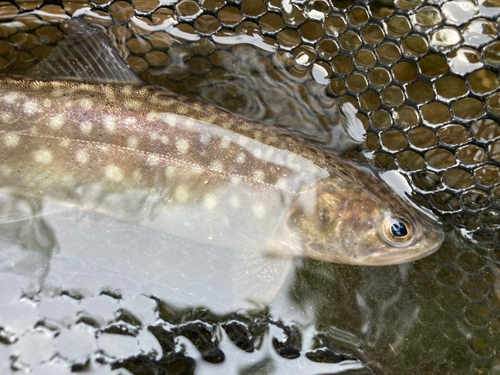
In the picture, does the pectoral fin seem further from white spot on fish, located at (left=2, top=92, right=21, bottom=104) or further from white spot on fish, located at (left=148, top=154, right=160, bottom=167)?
white spot on fish, located at (left=2, top=92, right=21, bottom=104)

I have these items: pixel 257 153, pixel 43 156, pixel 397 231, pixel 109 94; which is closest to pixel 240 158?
pixel 257 153

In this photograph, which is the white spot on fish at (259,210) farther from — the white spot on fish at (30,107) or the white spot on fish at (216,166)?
the white spot on fish at (30,107)

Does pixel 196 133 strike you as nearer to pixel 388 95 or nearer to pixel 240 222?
pixel 240 222

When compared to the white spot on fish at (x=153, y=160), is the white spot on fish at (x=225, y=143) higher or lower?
higher

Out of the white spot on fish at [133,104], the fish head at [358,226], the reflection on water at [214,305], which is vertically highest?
the white spot on fish at [133,104]

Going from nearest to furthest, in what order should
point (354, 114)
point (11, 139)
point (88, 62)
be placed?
point (11, 139) → point (88, 62) → point (354, 114)

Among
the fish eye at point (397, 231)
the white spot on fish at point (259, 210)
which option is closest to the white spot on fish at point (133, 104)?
the white spot on fish at point (259, 210)

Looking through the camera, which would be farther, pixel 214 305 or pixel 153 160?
pixel 214 305

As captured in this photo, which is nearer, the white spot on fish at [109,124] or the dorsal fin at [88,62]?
the white spot on fish at [109,124]

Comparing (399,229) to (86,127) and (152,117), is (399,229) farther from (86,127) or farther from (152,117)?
(86,127)
